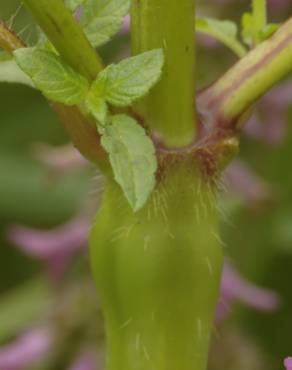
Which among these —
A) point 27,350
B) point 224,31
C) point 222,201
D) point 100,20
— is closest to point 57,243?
point 27,350

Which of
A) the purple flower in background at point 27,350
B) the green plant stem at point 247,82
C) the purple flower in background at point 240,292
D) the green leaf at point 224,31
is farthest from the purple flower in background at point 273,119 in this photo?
the green plant stem at point 247,82

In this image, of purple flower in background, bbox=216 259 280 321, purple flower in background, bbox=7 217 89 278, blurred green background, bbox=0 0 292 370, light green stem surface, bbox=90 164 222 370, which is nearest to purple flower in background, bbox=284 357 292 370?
light green stem surface, bbox=90 164 222 370

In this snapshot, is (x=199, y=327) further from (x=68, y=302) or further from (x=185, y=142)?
(x=68, y=302)

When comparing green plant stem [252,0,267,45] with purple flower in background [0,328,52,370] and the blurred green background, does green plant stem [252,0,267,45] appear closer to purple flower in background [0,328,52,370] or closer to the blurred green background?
the blurred green background

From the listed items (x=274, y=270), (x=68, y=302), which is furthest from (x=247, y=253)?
(x=68, y=302)

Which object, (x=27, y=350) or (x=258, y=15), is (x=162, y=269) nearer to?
(x=258, y=15)

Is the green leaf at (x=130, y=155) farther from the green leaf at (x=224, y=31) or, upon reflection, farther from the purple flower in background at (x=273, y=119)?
the purple flower in background at (x=273, y=119)
